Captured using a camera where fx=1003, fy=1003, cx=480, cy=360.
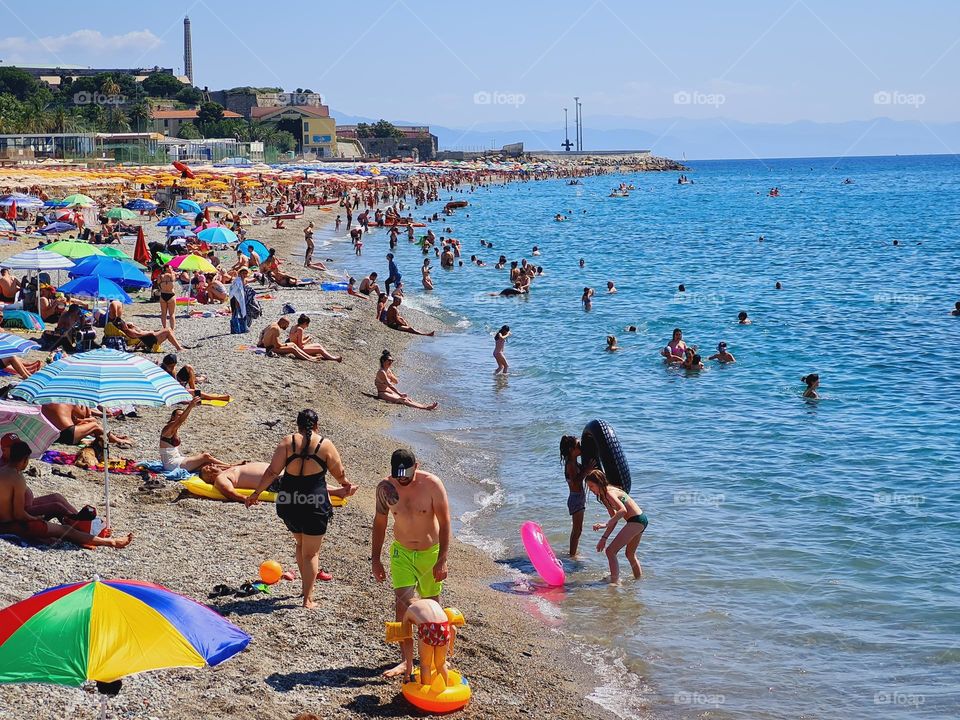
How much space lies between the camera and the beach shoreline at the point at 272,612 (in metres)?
6.25

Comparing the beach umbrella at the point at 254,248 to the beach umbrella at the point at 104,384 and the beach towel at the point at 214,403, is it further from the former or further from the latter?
the beach umbrella at the point at 104,384

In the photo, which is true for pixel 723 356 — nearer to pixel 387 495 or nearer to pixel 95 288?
pixel 95 288

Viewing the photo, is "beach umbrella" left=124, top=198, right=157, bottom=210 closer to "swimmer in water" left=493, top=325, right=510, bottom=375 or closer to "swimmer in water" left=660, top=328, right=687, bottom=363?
"swimmer in water" left=493, top=325, right=510, bottom=375

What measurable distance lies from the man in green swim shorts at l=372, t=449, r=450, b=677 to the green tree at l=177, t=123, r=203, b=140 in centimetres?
10172

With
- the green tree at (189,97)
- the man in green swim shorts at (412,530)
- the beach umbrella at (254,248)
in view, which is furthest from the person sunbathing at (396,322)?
the green tree at (189,97)

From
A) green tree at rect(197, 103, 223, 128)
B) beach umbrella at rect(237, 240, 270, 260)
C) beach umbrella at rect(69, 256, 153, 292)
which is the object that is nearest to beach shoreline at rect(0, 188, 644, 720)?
beach umbrella at rect(69, 256, 153, 292)

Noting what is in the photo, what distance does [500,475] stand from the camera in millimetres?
13180

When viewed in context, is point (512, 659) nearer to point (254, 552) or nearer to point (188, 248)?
point (254, 552)

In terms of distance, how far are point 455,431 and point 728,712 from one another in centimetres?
831

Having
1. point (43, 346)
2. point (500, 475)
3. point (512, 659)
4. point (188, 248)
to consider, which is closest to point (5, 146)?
point (188, 248)

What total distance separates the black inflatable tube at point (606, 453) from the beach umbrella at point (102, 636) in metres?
5.58

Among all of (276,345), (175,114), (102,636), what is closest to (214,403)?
(276,345)

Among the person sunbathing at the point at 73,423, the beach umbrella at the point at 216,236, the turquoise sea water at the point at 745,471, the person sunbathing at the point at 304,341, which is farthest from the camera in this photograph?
the beach umbrella at the point at 216,236

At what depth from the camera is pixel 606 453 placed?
9.96 meters
